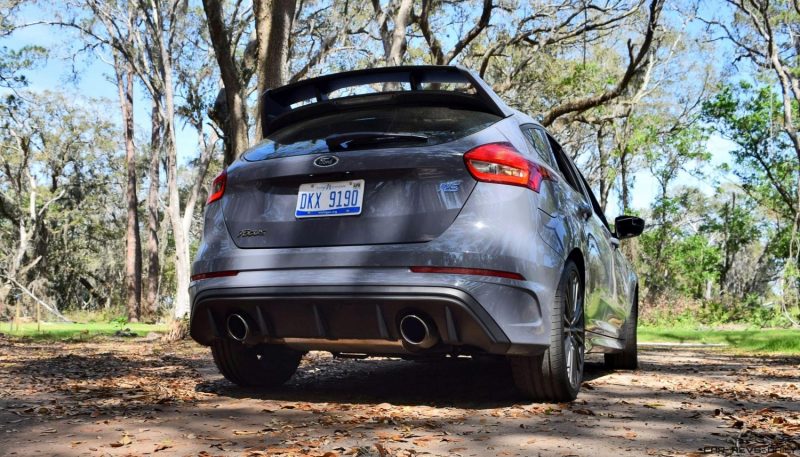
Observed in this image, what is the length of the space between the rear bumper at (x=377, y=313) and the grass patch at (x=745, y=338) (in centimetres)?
842

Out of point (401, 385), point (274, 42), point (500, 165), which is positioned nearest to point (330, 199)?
point (500, 165)

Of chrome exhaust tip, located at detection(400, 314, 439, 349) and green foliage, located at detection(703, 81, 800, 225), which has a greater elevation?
green foliage, located at detection(703, 81, 800, 225)

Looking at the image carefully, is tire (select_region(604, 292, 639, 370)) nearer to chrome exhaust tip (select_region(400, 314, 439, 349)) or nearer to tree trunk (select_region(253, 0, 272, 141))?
chrome exhaust tip (select_region(400, 314, 439, 349))

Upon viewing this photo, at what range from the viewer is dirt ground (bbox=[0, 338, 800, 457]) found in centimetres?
325

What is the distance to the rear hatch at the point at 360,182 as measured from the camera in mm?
3955

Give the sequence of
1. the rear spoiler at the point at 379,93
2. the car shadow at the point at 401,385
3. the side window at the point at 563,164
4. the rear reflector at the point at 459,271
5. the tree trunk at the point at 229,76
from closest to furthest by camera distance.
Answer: the rear reflector at the point at 459,271 < the rear spoiler at the point at 379,93 < the car shadow at the point at 401,385 < the side window at the point at 563,164 < the tree trunk at the point at 229,76

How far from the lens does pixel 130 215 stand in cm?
3328

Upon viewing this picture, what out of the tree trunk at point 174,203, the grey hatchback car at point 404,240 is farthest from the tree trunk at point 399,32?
the grey hatchback car at point 404,240

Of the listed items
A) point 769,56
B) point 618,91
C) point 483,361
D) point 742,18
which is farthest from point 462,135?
point 742,18

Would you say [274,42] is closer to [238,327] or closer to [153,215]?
[238,327]

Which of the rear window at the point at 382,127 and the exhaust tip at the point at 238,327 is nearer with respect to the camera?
the rear window at the point at 382,127

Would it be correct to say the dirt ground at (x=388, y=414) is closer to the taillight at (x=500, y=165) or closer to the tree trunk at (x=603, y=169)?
the taillight at (x=500, y=165)

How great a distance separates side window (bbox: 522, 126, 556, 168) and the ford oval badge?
1117 millimetres

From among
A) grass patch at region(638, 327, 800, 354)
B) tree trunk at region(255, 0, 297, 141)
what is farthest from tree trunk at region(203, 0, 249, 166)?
grass patch at region(638, 327, 800, 354)
